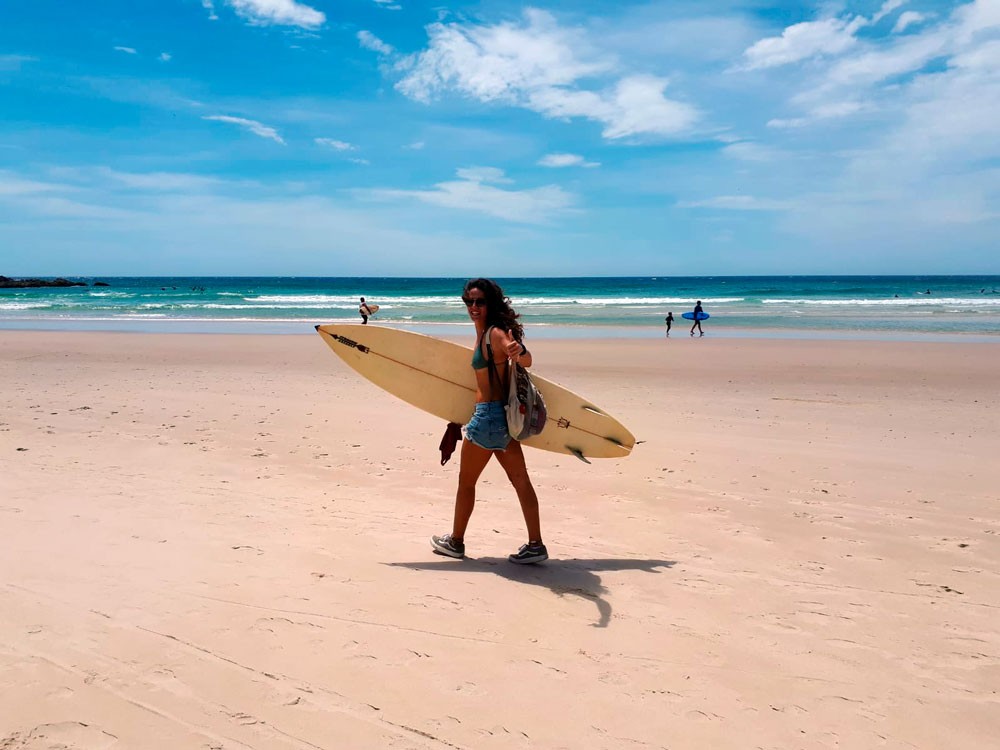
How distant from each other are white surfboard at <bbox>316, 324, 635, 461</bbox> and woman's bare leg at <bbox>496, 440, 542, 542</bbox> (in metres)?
0.68

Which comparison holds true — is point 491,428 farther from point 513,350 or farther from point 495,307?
point 495,307

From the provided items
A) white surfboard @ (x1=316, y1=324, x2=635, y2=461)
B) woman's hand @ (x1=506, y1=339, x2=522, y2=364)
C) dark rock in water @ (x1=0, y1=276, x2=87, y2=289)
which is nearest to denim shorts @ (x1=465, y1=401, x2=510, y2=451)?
woman's hand @ (x1=506, y1=339, x2=522, y2=364)

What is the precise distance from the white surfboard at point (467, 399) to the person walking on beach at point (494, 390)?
0.71 m

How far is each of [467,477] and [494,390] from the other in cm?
52

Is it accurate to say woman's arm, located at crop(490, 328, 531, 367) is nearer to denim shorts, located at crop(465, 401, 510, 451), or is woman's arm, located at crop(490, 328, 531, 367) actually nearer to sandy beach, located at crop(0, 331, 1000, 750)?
denim shorts, located at crop(465, 401, 510, 451)

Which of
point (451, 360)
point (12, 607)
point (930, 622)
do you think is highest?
point (451, 360)

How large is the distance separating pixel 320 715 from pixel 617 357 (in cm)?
1500

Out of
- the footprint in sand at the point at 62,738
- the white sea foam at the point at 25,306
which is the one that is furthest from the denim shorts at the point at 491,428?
the white sea foam at the point at 25,306

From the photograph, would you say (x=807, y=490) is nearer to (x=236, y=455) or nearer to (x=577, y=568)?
(x=577, y=568)

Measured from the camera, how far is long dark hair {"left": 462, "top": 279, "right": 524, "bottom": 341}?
3633 millimetres

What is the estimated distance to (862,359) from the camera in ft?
52.1

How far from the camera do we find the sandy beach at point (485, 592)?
95.0 inches

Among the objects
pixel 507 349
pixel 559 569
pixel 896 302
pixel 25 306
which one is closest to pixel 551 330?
pixel 559 569

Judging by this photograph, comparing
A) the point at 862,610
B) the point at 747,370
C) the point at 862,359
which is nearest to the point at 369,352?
the point at 862,610
